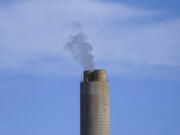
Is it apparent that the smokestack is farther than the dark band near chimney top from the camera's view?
No

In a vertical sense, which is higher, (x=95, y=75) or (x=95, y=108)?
(x=95, y=75)

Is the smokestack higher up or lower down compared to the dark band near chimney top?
lower down

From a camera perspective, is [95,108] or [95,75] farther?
[95,75]

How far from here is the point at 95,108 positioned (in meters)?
180

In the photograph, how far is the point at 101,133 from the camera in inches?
7101

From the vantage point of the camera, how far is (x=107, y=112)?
181 m

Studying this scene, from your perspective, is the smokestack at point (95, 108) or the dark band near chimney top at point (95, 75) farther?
the dark band near chimney top at point (95, 75)

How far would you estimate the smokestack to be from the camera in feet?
→ 592

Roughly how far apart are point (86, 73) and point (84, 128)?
27.9ft

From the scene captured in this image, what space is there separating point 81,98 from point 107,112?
449cm

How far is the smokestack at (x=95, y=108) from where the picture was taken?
180 m

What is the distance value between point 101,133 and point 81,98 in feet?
20.5

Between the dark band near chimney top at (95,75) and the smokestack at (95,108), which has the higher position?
the dark band near chimney top at (95,75)

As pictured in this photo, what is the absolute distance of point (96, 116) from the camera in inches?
7106
